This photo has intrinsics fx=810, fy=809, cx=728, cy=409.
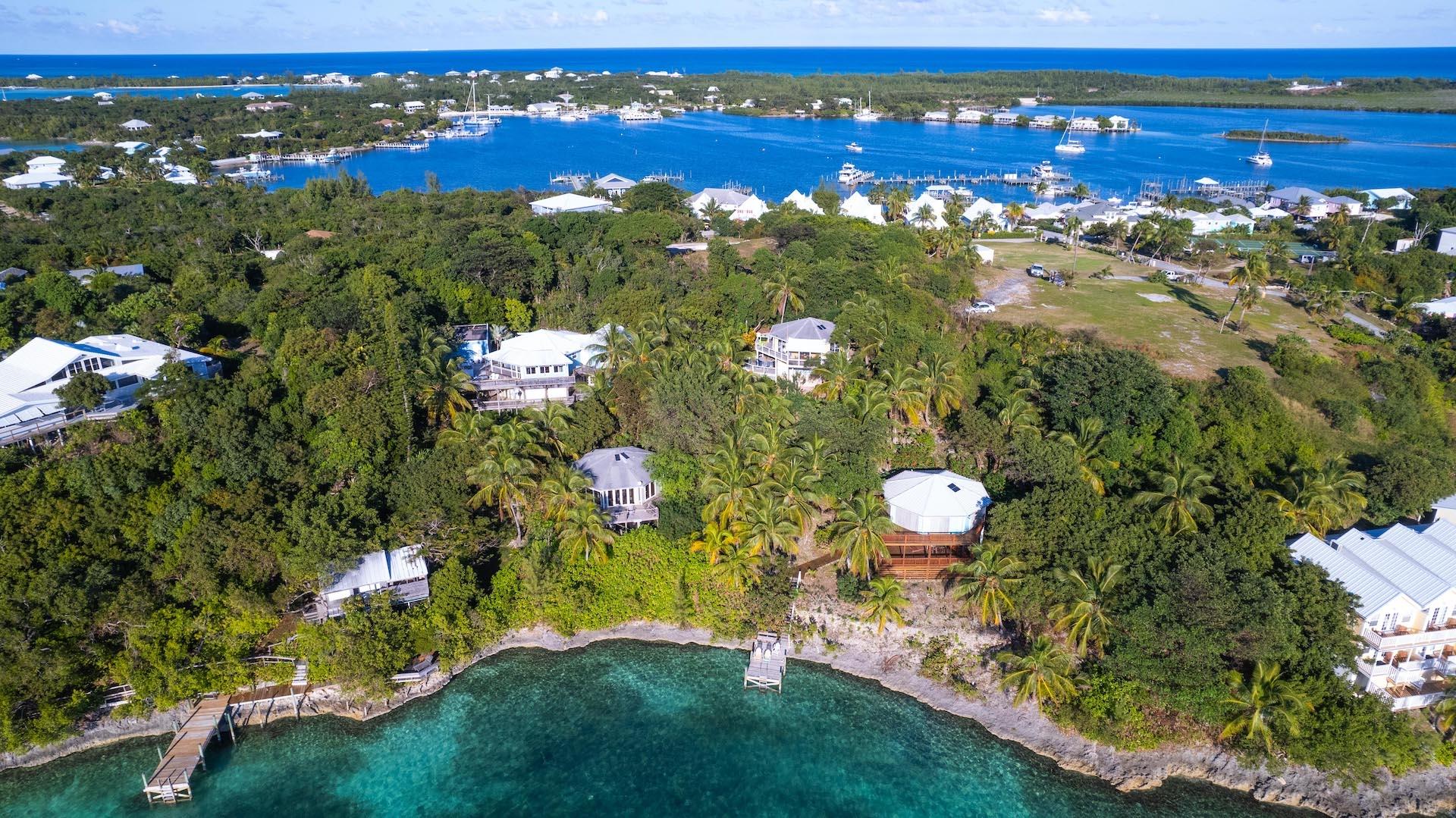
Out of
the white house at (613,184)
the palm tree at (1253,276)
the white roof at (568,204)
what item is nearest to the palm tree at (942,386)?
the palm tree at (1253,276)

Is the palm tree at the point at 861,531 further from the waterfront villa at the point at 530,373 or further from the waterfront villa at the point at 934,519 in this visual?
the waterfront villa at the point at 530,373

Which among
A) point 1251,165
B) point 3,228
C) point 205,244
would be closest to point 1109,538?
point 205,244

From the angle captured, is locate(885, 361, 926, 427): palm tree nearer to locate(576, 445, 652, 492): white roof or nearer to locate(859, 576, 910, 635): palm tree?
locate(859, 576, 910, 635): palm tree

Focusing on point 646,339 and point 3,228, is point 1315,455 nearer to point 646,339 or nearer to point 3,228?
point 646,339

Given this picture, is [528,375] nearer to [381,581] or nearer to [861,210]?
[381,581]

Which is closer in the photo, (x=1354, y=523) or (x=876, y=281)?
(x=1354, y=523)

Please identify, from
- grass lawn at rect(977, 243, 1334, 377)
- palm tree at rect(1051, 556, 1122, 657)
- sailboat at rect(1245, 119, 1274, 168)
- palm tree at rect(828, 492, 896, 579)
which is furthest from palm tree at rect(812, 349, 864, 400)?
sailboat at rect(1245, 119, 1274, 168)

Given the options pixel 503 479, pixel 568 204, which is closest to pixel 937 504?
pixel 503 479
